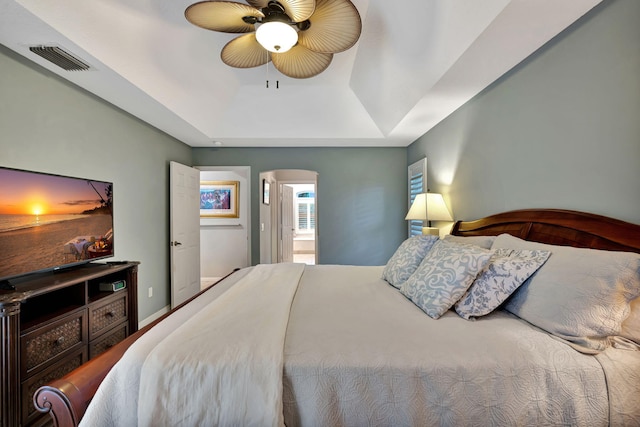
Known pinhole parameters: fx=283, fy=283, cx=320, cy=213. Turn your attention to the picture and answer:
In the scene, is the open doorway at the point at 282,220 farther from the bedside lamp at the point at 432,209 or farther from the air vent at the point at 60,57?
the air vent at the point at 60,57

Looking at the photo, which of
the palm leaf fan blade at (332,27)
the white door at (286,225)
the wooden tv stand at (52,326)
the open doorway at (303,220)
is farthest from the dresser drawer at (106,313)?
the open doorway at (303,220)

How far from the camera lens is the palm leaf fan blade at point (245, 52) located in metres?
1.93

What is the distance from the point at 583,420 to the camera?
0.99m

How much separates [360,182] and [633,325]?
343 centimetres

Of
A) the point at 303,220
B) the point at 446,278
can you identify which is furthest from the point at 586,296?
the point at 303,220

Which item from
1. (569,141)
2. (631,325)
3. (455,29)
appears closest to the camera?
(631,325)

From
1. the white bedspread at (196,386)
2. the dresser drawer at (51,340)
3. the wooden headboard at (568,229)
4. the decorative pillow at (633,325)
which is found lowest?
the dresser drawer at (51,340)

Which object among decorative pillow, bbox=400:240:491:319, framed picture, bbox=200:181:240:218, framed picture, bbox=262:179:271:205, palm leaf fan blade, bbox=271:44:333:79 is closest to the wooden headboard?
decorative pillow, bbox=400:240:491:319

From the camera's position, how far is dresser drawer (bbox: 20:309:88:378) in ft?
5.01

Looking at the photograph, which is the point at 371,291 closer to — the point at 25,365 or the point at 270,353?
the point at 270,353

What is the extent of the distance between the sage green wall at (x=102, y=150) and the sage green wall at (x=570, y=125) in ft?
10.9

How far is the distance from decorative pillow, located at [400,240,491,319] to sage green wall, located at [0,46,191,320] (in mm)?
2657

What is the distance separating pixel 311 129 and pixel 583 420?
Result: 11.5 ft

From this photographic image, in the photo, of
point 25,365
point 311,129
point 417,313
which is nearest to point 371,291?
point 417,313
